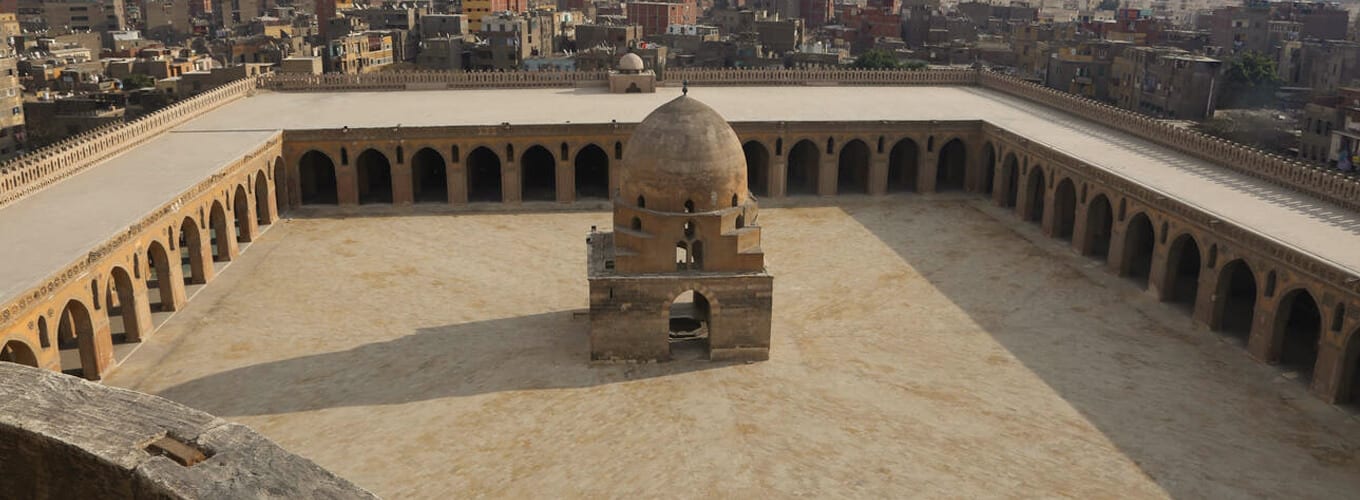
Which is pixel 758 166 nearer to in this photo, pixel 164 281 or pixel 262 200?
pixel 262 200

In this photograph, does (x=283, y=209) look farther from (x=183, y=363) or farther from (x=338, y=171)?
(x=183, y=363)

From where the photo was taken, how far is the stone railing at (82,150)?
28.8 meters

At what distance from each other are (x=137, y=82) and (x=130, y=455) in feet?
228

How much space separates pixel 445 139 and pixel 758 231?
18875 mm

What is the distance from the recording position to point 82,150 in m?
32.8

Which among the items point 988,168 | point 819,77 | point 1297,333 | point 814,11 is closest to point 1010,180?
point 988,168

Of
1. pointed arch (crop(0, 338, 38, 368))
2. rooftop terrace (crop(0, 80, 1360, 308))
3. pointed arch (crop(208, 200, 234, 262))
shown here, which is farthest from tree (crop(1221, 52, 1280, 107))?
pointed arch (crop(0, 338, 38, 368))

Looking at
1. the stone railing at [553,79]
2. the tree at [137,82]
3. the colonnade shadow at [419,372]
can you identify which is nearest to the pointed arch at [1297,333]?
the colonnade shadow at [419,372]

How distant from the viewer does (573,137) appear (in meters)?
40.7

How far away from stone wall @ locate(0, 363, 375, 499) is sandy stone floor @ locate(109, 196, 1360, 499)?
963 cm

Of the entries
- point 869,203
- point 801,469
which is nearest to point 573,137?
point 869,203

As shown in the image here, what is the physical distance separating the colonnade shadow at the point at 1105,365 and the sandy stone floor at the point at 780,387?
0.07 m

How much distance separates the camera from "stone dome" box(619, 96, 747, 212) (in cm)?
2383

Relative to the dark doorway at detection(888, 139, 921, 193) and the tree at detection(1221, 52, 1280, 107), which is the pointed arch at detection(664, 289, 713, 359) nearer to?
the dark doorway at detection(888, 139, 921, 193)
